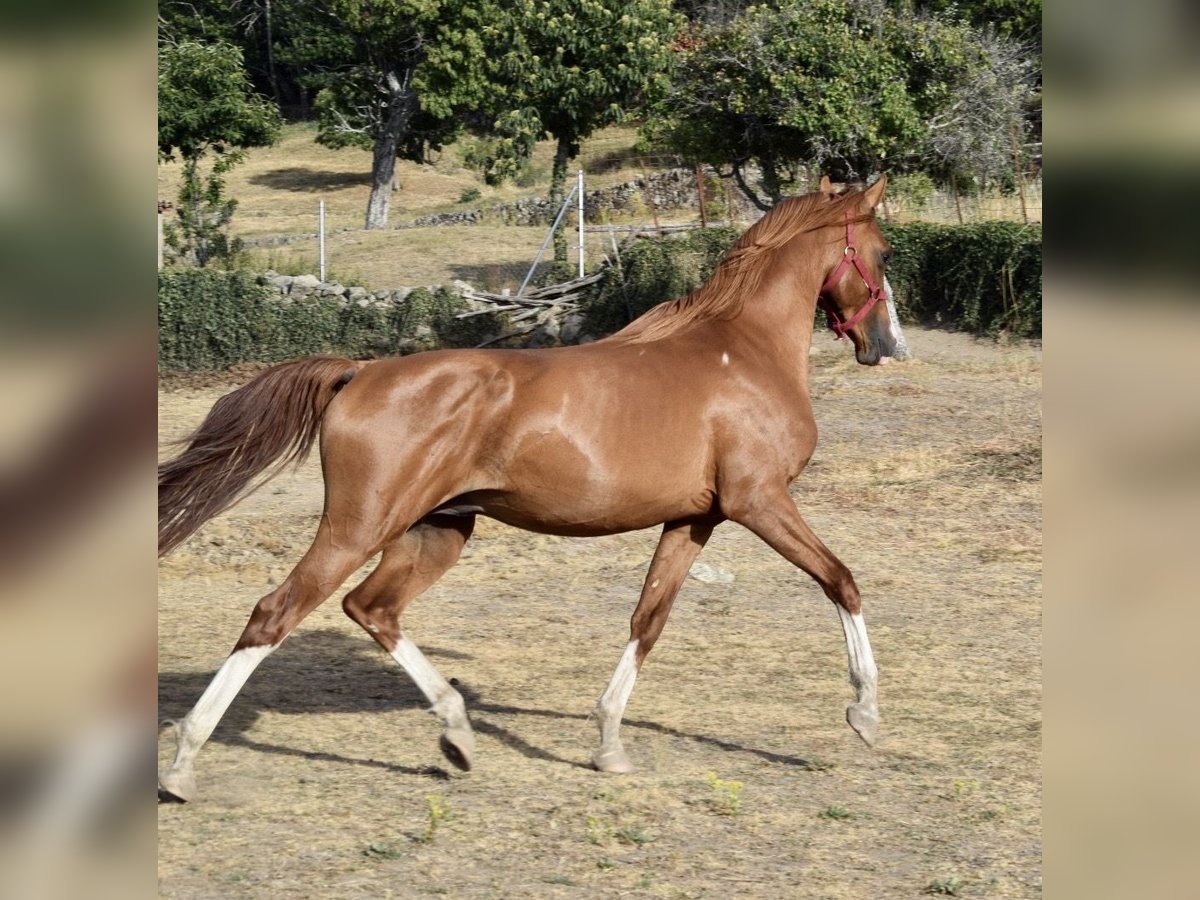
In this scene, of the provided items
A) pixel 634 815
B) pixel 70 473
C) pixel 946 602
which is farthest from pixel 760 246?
pixel 70 473

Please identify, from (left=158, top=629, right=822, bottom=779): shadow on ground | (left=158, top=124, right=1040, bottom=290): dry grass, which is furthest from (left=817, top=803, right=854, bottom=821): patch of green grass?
(left=158, top=124, right=1040, bottom=290): dry grass

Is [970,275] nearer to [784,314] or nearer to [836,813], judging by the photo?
[784,314]

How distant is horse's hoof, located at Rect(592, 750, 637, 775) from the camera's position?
496cm

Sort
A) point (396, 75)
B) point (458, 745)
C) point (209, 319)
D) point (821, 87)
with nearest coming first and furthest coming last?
point (458, 745), point (821, 87), point (209, 319), point (396, 75)

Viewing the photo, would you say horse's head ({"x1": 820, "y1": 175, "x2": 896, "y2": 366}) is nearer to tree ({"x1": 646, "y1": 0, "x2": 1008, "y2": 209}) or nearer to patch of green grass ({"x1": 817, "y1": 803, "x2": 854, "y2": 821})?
patch of green grass ({"x1": 817, "y1": 803, "x2": 854, "y2": 821})

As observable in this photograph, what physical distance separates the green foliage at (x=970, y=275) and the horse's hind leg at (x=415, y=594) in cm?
1219

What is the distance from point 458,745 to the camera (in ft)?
15.7

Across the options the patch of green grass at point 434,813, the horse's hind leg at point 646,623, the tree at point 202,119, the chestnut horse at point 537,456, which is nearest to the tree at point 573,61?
the tree at point 202,119

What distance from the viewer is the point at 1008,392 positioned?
14.0m

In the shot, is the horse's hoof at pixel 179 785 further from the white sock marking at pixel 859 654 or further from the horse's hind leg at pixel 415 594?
the white sock marking at pixel 859 654

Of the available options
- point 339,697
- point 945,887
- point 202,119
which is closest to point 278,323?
point 202,119

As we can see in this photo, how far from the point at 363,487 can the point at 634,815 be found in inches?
56.1

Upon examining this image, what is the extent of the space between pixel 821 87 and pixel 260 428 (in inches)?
477

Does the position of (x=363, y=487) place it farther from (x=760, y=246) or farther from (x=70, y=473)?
(x=70, y=473)
